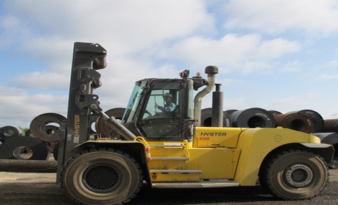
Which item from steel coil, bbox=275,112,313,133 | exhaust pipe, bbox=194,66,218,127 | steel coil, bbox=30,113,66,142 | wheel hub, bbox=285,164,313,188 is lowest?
wheel hub, bbox=285,164,313,188

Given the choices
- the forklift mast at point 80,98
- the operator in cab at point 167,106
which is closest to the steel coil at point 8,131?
the forklift mast at point 80,98

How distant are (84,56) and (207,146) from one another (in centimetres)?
287

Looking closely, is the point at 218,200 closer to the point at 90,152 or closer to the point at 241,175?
the point at 241,175

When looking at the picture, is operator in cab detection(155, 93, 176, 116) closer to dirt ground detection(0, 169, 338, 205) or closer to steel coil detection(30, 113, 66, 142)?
dirt ground detection(0, 169, 338, 205)

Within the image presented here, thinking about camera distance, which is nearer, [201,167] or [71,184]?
[71,184]

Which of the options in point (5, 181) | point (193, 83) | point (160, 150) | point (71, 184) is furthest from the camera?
point (5, 181)

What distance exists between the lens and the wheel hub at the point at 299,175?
Result: 6180 millimetres

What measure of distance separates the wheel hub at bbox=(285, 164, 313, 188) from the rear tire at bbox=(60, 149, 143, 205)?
278 centimetres

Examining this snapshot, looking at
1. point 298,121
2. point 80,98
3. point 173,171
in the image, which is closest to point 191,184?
point 173,171

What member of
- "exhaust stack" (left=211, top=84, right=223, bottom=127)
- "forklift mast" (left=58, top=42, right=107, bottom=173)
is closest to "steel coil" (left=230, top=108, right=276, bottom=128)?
"exhaust stack" (left=211, top=84, right=223, bottom=127)

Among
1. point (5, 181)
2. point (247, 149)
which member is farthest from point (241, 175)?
point (5, 181)

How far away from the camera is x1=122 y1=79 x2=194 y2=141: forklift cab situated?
20.0 feet

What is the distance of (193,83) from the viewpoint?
6.52m

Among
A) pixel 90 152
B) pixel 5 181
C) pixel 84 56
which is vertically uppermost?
pixel 84 56
